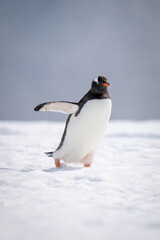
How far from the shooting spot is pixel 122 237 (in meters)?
1.27

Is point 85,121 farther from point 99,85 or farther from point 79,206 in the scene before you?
point 79,206

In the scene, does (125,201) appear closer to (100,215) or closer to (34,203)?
(100,215)

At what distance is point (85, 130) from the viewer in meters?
3.50

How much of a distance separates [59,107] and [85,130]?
0.56m

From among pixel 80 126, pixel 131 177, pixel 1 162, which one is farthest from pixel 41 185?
pixel 1 162

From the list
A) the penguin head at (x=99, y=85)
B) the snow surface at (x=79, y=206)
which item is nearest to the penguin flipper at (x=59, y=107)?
the penguin head at (x=99, y=85)

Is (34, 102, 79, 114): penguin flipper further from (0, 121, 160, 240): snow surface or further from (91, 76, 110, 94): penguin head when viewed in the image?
(0, 121, 160, 240): snow surface

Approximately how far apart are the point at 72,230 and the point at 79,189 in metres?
0.93

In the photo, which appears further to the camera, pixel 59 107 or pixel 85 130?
pixel 59 107

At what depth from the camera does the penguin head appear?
3.49 meters

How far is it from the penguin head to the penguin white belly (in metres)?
0.15

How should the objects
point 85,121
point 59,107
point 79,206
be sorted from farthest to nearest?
point 59,107 → point 85,121 → point 79,206

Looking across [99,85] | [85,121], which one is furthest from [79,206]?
[99,85]

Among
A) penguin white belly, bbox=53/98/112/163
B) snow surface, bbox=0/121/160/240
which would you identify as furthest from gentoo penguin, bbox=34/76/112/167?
snow surface, bbox=0/121/160/240
